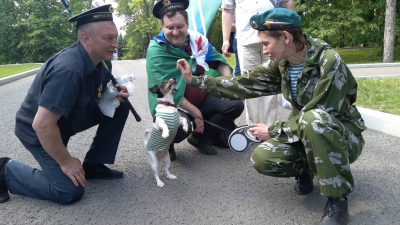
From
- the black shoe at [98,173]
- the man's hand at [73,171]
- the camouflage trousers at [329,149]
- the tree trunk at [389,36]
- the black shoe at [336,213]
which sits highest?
the camouflage trousers at [329,149]

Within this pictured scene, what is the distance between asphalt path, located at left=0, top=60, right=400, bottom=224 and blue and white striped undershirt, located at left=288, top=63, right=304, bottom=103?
0.87 meters

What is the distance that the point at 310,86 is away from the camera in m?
2.58

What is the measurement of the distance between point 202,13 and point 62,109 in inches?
138

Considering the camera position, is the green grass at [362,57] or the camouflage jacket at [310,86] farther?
the green grass at [362,57]

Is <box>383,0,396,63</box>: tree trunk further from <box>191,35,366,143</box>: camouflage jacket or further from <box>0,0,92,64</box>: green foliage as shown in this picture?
<box>0,0,92,64</box>: green foliage

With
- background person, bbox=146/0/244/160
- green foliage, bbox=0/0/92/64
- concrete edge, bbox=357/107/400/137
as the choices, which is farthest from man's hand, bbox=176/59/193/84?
green foliage, bbox=0/0/92/64

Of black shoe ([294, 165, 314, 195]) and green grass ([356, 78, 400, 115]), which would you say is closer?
black shoe ([294, 165, 314, 195])

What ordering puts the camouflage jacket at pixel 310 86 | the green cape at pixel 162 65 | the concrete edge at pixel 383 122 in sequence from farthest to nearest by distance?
the concrete edge at pixel 383 122
the green cape at pixel 162 65
the camouflage jacket at pixel 310 86

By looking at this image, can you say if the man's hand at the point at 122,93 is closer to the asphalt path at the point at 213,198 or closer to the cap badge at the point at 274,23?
the asphalt path at the point at 213,198

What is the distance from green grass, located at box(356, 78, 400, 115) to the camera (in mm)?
5210

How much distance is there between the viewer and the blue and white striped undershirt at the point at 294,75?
2.71 m

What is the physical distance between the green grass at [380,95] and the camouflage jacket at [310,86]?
2.68 meters

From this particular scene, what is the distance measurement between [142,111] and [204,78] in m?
4.00

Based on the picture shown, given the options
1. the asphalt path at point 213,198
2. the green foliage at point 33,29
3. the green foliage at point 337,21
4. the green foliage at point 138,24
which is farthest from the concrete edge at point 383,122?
the green foliage at point 33,29
